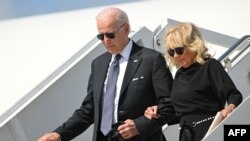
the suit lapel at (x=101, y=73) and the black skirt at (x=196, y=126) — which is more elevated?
the suit lapel at (x=101, y=73)

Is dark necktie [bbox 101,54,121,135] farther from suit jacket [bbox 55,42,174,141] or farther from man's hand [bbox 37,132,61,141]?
man's hand [bbox 37,132,61,141]

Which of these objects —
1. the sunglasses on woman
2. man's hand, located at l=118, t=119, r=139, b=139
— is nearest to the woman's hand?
man's hand, located at l=118, t=119, r=139, b=139

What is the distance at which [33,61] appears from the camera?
6648mm

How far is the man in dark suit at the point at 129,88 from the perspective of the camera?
325cm

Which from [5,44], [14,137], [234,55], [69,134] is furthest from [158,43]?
[5,44]

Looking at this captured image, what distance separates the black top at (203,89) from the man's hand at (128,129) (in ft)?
1.15

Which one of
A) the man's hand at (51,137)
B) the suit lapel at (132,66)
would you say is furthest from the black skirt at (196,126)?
the man's hand at (51,137)

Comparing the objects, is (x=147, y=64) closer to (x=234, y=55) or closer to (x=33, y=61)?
(x=234, y=55)

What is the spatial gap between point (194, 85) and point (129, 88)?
415 mm

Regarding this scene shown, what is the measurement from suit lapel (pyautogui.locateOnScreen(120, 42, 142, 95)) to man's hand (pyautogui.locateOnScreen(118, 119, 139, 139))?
9.8 inches

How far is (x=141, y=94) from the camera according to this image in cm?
333

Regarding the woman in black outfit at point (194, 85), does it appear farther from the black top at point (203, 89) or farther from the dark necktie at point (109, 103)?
the dark necktie at point (109, 103)

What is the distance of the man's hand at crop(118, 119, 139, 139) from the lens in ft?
10.4

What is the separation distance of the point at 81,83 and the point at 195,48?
1907mm
